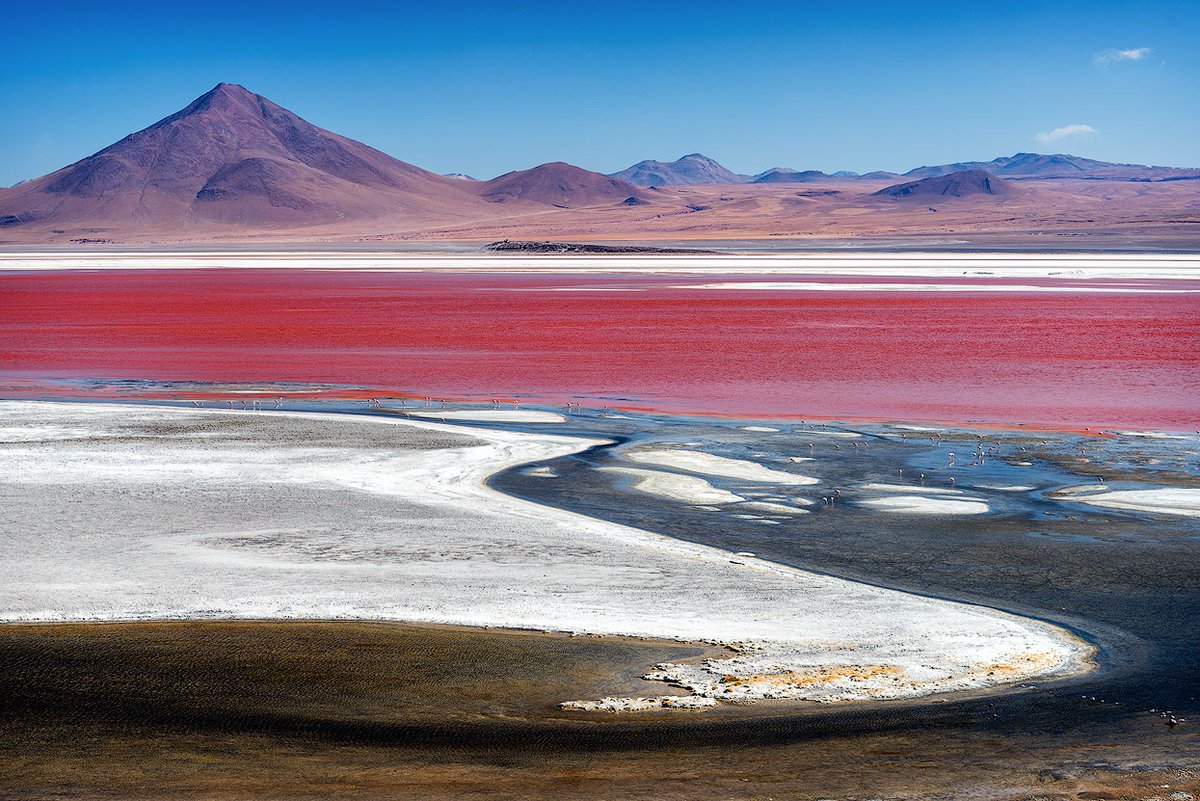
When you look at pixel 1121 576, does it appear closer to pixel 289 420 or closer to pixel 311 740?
pixel 311 740

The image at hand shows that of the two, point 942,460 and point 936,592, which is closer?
point 936,592

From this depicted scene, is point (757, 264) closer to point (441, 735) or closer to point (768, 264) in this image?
point (768, 264)

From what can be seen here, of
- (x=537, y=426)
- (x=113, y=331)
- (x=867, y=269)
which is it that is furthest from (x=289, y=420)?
(x=867, y=269)

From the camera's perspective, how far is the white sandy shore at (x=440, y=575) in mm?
8039

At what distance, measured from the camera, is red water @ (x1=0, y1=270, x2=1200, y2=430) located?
20.7 metres

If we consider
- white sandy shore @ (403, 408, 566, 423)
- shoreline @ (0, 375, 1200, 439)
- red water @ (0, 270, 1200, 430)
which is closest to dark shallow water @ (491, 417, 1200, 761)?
shoreline @ (0, 375, 1200, 439)

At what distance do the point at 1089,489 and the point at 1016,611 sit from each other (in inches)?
177

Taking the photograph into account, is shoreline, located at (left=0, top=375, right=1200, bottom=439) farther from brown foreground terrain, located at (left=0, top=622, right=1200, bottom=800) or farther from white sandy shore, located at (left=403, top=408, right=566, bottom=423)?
brown foreground terrain, located at (left=0, top=622, right=1200, bottom=800)

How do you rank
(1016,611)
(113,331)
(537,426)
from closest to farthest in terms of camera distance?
(1016,611), (537,426), (113,331)

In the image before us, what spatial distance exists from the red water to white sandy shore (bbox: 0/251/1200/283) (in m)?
15.0

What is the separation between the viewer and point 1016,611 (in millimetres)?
9117

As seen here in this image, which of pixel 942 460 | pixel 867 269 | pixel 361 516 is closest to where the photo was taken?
pixel 361 516

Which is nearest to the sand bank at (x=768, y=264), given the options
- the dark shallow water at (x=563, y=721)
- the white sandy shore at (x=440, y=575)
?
the white sandy shore at (x=440, y=575)

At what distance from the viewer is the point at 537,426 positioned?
17.6 meters
